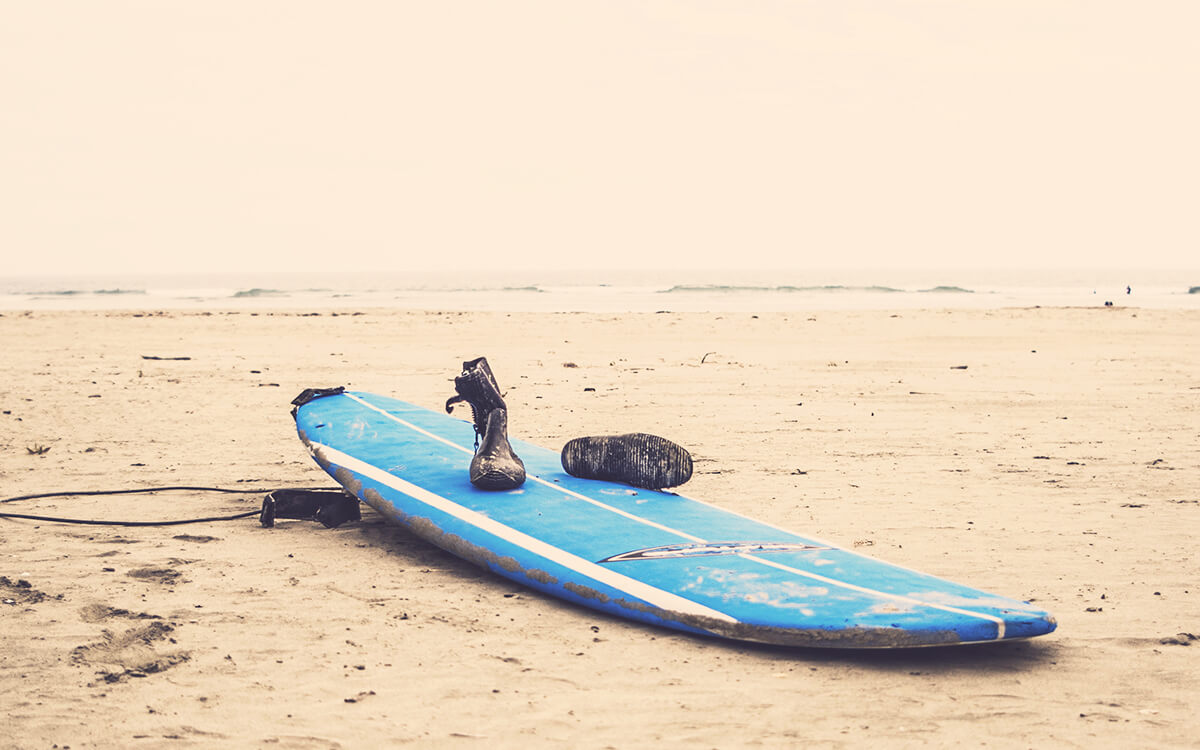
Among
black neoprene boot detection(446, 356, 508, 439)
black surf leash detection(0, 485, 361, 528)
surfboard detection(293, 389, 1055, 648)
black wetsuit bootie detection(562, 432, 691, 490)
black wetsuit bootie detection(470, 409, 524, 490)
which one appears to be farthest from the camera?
black neoprene boot detection(446, 356, 508, 439)

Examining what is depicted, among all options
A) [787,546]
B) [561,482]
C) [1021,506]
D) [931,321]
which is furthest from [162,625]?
[931,321]

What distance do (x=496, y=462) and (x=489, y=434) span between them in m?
0.22

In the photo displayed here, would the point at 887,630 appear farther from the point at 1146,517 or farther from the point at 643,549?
the point at 1146,517

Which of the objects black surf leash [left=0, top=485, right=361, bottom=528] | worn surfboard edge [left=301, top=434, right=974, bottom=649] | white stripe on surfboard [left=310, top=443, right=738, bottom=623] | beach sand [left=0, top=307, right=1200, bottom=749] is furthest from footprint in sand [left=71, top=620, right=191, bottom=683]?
black surf leash [left=0, top=485, right=361, bottom=528]

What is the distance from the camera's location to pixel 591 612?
3.45 meters

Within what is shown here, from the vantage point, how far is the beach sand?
101 inches

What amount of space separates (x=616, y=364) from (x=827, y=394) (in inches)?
118

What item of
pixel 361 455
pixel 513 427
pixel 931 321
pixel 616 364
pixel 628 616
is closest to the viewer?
pixel 628 616

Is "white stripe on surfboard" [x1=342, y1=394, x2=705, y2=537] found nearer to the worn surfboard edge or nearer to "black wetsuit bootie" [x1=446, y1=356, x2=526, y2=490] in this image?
"black wetsuit bootie" [x1=446, y1=356, x2=526, y2=490]

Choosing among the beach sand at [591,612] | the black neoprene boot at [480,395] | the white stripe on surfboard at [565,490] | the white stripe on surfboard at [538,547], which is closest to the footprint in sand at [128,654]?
the beach sand at [591,612]

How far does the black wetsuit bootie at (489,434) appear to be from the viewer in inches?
170

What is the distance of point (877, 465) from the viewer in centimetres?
600

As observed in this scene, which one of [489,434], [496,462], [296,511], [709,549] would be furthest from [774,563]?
[296,511]

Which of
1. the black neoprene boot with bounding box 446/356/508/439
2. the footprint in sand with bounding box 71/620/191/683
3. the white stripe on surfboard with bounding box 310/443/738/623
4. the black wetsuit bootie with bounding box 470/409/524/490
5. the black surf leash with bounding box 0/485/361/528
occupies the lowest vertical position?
the footprint in sand with bounding box 71/620/191/683
